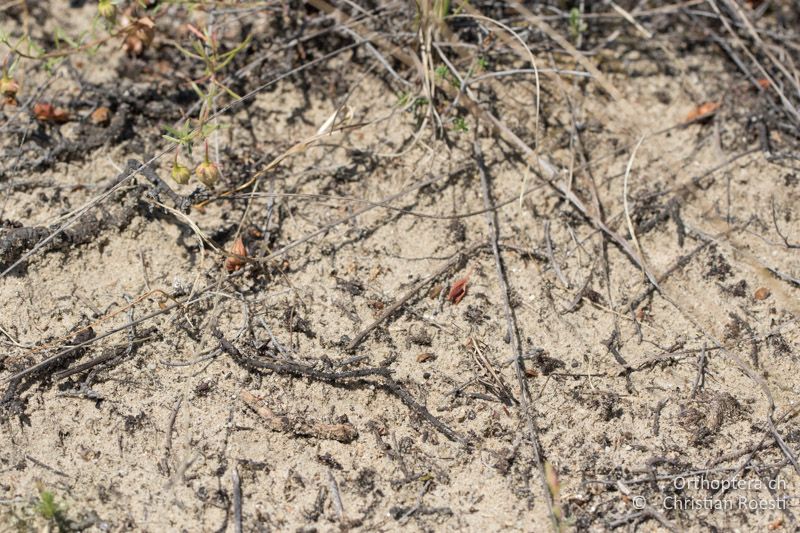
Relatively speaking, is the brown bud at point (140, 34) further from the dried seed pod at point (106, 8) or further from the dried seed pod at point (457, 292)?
the dried seed pod at point (457, 292)

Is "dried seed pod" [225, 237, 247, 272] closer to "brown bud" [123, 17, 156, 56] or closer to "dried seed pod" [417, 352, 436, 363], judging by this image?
"dried seed pod" [417, 352, 436, 363]

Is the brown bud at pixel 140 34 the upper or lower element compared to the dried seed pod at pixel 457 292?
upper

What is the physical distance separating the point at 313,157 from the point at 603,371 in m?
1.21

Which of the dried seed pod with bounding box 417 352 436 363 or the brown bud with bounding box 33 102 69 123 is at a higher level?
the brown bud with bounding box 33 102 69 123

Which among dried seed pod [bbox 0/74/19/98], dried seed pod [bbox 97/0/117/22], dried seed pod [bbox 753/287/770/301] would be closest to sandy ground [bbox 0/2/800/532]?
dried seed pod [bbox 753/287/770/301]

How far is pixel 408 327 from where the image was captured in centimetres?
232

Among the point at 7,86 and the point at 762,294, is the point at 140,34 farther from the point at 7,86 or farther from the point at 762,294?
the point at 762,294

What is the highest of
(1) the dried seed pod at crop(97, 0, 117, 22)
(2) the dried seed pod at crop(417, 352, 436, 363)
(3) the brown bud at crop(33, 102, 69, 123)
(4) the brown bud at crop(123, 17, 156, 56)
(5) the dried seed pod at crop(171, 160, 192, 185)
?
(1) the dried seed pod at crop(97, 0, 117, 22)

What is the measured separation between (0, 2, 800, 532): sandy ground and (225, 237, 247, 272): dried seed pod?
41mm

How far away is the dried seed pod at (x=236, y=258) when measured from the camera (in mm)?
2349

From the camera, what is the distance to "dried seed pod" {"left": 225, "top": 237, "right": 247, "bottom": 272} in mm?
2349

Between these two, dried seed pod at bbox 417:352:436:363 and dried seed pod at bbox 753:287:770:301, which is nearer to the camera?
dried seed pod at bbox 417:352:436:363

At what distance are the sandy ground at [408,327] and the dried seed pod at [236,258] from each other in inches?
1.6

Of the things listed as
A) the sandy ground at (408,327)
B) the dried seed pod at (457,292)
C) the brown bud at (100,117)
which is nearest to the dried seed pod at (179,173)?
the sandy ground at (408,327)
